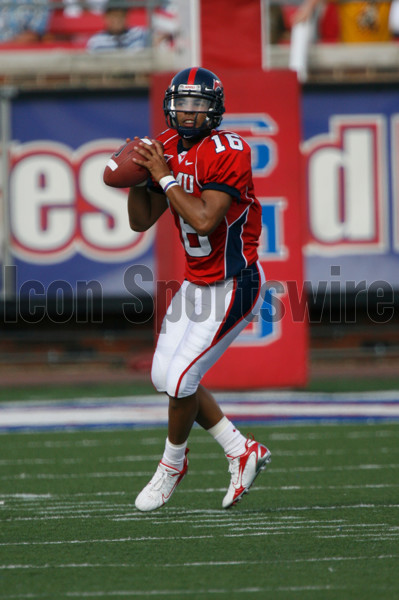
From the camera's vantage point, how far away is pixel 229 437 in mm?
4328

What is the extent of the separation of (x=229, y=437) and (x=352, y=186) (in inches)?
250

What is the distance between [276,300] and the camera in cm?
854

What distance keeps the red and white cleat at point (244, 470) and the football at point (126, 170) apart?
112 centimetres

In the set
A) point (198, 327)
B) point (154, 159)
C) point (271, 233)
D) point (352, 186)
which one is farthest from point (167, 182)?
point (352, 186)

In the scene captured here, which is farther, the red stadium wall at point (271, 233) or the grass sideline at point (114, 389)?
the grass sideline at point (114, 389)

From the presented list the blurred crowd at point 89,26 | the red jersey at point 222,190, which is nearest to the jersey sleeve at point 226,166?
the red jersey at point 222,190

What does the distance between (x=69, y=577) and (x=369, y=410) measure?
4.61m

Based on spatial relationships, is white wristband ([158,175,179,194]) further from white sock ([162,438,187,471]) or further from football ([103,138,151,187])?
white sock ([162,438,187,471])

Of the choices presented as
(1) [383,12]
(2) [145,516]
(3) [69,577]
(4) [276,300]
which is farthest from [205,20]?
(3) [69,577]

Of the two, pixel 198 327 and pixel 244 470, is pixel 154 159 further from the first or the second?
pixel 244 470

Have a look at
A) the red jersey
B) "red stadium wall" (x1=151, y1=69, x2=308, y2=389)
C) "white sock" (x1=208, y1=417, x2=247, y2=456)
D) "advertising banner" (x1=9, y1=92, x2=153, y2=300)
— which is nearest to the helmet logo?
the red jersey

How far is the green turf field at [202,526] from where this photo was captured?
3.21 metres

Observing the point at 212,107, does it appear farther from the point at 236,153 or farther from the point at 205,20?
the point at 205,20

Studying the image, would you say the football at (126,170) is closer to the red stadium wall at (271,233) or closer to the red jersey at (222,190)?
the red jersey at (222,190)
